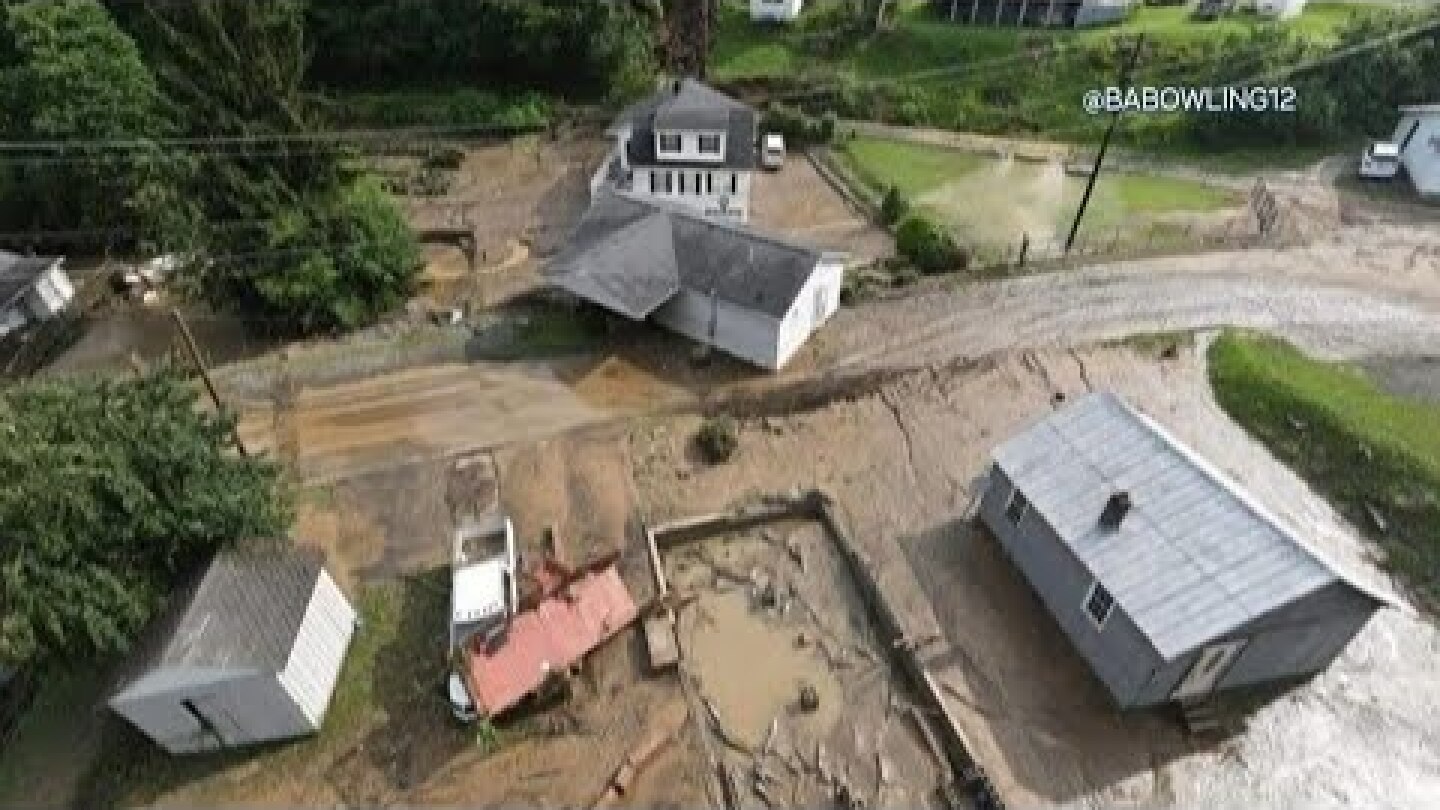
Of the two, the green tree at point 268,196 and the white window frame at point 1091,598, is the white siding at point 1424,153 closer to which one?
the white window frame at point 1091,598

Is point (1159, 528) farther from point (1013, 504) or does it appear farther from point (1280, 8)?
point (1280, 8)

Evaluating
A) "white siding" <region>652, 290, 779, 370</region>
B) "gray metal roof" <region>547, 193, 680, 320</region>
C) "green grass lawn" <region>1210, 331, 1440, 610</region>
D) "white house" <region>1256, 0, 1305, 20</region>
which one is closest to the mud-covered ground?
"white siding" <region>652, 290, 779, 370</region>

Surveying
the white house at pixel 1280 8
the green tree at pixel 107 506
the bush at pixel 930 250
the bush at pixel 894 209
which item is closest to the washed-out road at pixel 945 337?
the bush at pixel 930 250

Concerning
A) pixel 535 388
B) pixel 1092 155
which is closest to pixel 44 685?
pixel 535 388

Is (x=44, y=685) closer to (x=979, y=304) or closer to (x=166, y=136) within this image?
(x=166, y=136)

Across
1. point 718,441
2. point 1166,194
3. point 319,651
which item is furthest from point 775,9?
point 319,651

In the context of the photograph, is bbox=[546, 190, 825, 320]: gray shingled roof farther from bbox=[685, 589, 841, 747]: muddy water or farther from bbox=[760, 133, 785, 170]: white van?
bbox=[760, 133, 785, 170]: white van
